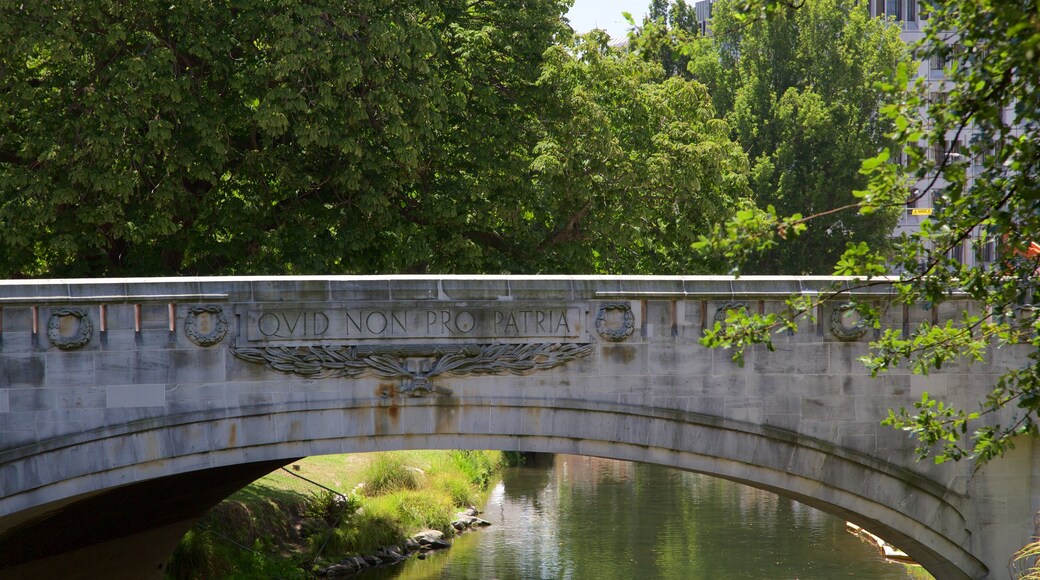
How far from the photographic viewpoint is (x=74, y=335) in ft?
34.2

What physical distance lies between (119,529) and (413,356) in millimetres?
6601

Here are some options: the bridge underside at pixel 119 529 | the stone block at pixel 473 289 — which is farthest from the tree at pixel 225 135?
the stone block at pixel 473 289

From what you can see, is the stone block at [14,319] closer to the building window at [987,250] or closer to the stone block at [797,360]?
the stone block at [797,360]

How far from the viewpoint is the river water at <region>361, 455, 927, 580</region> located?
18547mm

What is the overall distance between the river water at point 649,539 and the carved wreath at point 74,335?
9.03 meters

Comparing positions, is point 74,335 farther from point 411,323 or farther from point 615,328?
point 615,328

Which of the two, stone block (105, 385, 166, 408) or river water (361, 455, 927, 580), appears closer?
stone block (105, 385, 166, 408)

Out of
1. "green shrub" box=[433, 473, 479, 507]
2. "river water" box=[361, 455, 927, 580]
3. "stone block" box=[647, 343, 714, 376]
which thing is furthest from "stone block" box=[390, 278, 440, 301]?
"green shrub" box=[433, 473, 479, 507]

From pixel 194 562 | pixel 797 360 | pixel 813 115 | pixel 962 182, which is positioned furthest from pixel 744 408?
pixel 813 115

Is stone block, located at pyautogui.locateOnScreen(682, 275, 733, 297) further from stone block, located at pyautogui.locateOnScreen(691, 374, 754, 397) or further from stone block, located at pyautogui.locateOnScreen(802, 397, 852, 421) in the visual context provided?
stone block, located at pyautogui.locateOnScreen(802, 397, 852, 421)

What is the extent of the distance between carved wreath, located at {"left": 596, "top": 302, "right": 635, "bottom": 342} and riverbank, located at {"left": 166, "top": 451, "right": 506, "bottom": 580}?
8088 millimetres

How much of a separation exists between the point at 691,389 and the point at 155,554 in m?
8.73

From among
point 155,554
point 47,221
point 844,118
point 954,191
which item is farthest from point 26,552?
point 844,118

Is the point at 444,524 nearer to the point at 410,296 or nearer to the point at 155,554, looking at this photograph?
the point at 155,554
